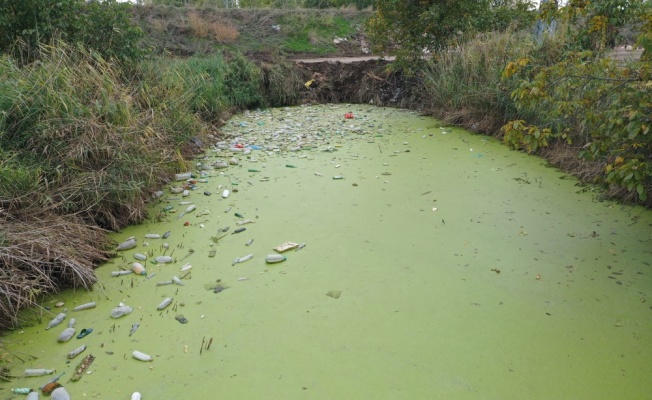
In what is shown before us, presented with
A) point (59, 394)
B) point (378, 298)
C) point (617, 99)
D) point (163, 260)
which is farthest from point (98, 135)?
point (617, 99)

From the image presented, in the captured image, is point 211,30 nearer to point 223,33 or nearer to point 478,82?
point 223,33

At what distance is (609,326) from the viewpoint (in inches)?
77.4

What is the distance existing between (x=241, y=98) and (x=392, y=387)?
5841 millimetres

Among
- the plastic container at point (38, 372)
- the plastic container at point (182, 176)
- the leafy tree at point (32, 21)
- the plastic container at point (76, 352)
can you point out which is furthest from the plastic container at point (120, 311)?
the leafy tree at point (32, 21)

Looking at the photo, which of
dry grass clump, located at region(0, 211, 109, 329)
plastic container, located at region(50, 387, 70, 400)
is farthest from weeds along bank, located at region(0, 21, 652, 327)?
plastic container, located at region(50, 387, 70, 400)

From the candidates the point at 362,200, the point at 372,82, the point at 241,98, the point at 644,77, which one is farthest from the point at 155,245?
the point at 372,82

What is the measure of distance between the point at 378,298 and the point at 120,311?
3.70 feet

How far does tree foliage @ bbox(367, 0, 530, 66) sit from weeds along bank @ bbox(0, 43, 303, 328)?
3.47 meters

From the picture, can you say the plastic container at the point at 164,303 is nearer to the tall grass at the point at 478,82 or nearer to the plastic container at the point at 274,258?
the plastic container at the point at 274,258

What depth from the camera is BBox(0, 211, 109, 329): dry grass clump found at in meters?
2.08

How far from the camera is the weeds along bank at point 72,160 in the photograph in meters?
2.29

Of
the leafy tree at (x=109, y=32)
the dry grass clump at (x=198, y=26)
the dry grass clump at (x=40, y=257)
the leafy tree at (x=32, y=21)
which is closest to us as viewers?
the dry grass clump at (x=40, y=257)

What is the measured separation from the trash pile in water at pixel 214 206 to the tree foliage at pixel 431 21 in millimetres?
1338

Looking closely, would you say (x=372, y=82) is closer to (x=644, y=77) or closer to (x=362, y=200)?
(x=362, y=200)
